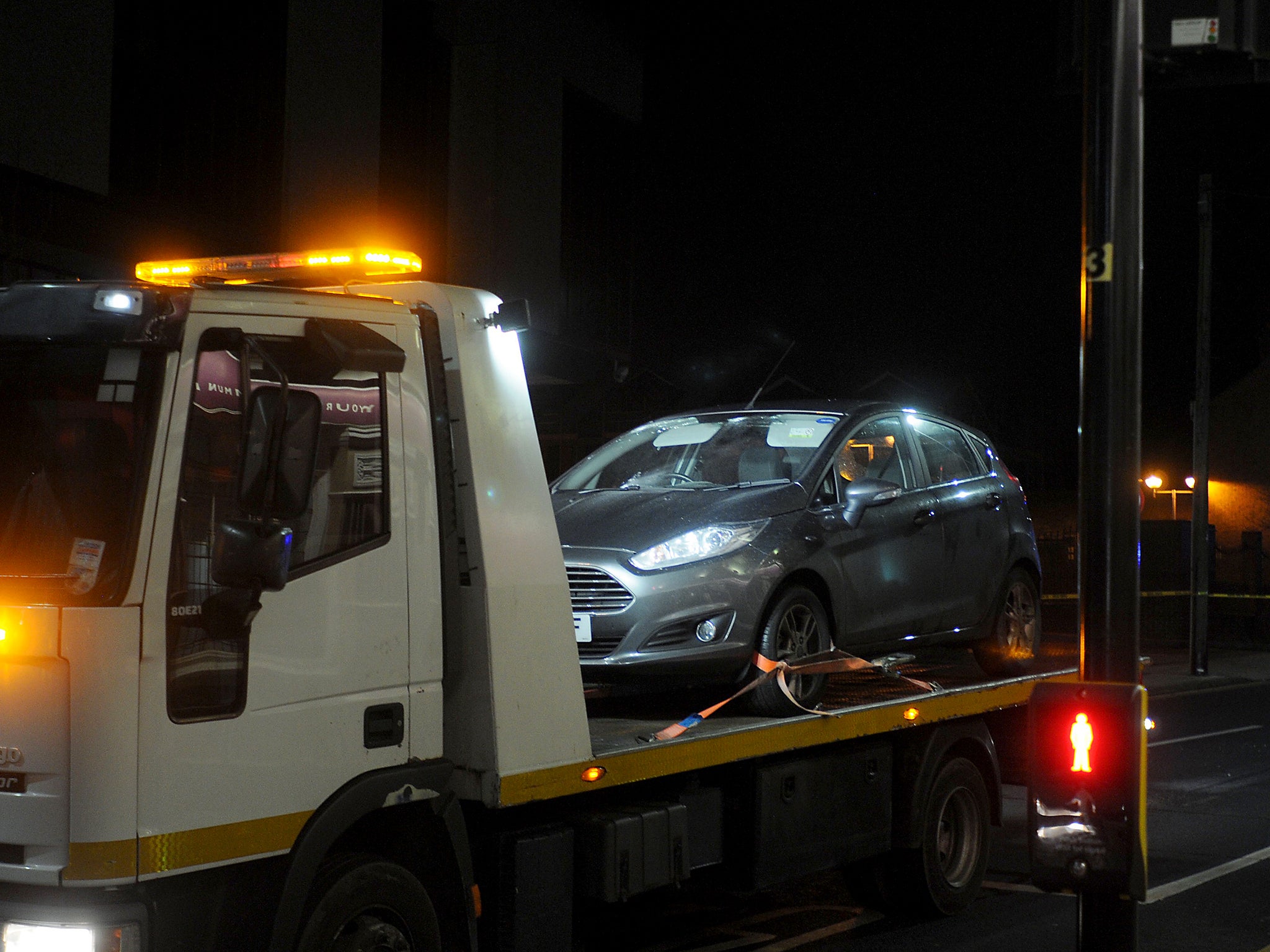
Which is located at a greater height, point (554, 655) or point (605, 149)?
point (605, 149)

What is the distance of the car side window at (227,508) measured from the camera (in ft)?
12.1

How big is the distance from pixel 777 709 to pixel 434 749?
90.6 inches

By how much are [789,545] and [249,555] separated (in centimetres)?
348

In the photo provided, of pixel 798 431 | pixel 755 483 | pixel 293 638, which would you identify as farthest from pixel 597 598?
pixel 293 638

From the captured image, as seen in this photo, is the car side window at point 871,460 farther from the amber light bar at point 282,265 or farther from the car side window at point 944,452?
the amber light bar at point 282,265

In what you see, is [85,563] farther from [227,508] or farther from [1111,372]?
[1111,372]

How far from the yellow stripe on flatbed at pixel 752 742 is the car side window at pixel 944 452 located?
1256mm

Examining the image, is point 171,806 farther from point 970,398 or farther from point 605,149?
point 970,398

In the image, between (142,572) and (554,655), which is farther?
(554,655)

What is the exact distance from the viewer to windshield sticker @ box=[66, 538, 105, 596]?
353cm

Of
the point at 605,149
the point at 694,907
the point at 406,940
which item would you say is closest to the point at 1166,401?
the point at 605,149

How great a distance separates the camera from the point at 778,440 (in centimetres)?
742

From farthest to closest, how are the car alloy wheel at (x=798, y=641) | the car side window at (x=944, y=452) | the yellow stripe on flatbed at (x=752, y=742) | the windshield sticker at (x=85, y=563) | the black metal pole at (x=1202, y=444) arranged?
the black metal pole at (x=1202, y=444) < the car side window at (x=944, y=452) < the car alloy wheel at (x=798, y=641) < the yellow stripe on flatbed at (x=752, y=742) < the windshield sticker at (x=85, y=563)

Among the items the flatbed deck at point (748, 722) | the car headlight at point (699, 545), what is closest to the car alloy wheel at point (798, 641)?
the flatbed deck at point (748, 722)
